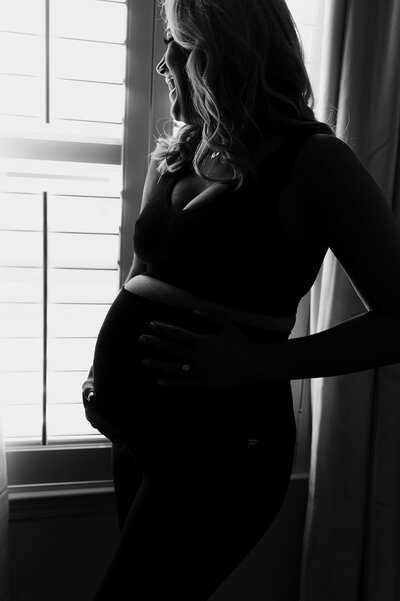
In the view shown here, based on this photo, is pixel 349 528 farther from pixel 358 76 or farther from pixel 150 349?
pixel 358 76

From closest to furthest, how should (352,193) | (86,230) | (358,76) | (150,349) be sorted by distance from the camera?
(352,193)
(150,349)
(358,76)
(86,230)

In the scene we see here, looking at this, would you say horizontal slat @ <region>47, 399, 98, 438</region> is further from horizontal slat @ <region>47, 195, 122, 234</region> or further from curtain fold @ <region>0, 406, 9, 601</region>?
horizontal slat @ <region>47, 195, 122, 234</region>

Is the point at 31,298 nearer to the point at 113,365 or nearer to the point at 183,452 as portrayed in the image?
the point at 113,365

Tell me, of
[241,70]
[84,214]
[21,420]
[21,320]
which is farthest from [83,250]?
[241,70]

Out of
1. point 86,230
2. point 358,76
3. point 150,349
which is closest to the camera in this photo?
point 150,349

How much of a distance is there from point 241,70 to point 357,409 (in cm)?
84

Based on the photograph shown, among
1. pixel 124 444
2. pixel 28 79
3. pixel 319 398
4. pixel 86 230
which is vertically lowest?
pixel 319 398

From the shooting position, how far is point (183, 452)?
0.77 meters

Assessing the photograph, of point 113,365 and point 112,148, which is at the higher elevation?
point 112,148

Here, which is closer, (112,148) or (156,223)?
(156,223)

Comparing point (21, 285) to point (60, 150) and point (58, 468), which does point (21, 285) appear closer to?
point (60, 150)

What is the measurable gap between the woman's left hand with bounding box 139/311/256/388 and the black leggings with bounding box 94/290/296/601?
0.03 meters

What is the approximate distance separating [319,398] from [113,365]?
65cm

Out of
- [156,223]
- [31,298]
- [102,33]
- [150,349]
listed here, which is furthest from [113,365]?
[102,33]
